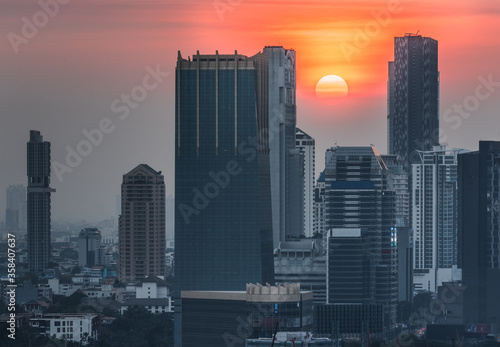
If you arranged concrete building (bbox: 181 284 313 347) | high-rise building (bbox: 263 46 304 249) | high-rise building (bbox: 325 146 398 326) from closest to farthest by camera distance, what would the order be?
concrete building (bbox: 181 284 313 347), high-rise building (bbox: 325 146 398 326), high-rise building (bbox: 263 46 304 249)

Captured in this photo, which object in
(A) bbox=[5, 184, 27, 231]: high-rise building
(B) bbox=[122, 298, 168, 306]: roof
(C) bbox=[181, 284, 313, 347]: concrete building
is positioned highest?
(A) bbox=[5, 184, 27, 231]: high-rise building

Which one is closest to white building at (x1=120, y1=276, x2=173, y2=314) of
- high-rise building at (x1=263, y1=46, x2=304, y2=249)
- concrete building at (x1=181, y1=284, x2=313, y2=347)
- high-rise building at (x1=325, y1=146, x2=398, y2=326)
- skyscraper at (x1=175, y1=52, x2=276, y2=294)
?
high-rise building at (x1=263, y1=46, x2=304, y2=249)

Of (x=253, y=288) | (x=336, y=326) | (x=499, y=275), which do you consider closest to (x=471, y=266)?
(x=499, y=275)

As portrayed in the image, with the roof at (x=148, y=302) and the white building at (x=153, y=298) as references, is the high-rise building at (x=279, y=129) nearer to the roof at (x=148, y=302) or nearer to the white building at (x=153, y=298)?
the roof at (x=148, y=302)

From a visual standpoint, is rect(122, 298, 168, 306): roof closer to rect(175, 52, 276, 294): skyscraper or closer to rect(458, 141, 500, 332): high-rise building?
rect(458, 141, 500, 332): high-rise building

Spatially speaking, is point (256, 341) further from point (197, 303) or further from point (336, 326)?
point (336, 326)

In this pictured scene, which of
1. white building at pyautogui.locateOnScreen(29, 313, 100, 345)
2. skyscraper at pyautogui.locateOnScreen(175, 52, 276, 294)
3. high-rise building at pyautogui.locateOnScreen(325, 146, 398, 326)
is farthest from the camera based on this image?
high-rise building at pyautogui.locateOnScreen(325, 146, 398, 326)

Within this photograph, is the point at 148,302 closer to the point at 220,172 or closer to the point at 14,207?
the point at 14,207

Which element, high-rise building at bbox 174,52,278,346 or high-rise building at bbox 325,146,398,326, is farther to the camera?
high-rise building at bbox 325,146,398,326
